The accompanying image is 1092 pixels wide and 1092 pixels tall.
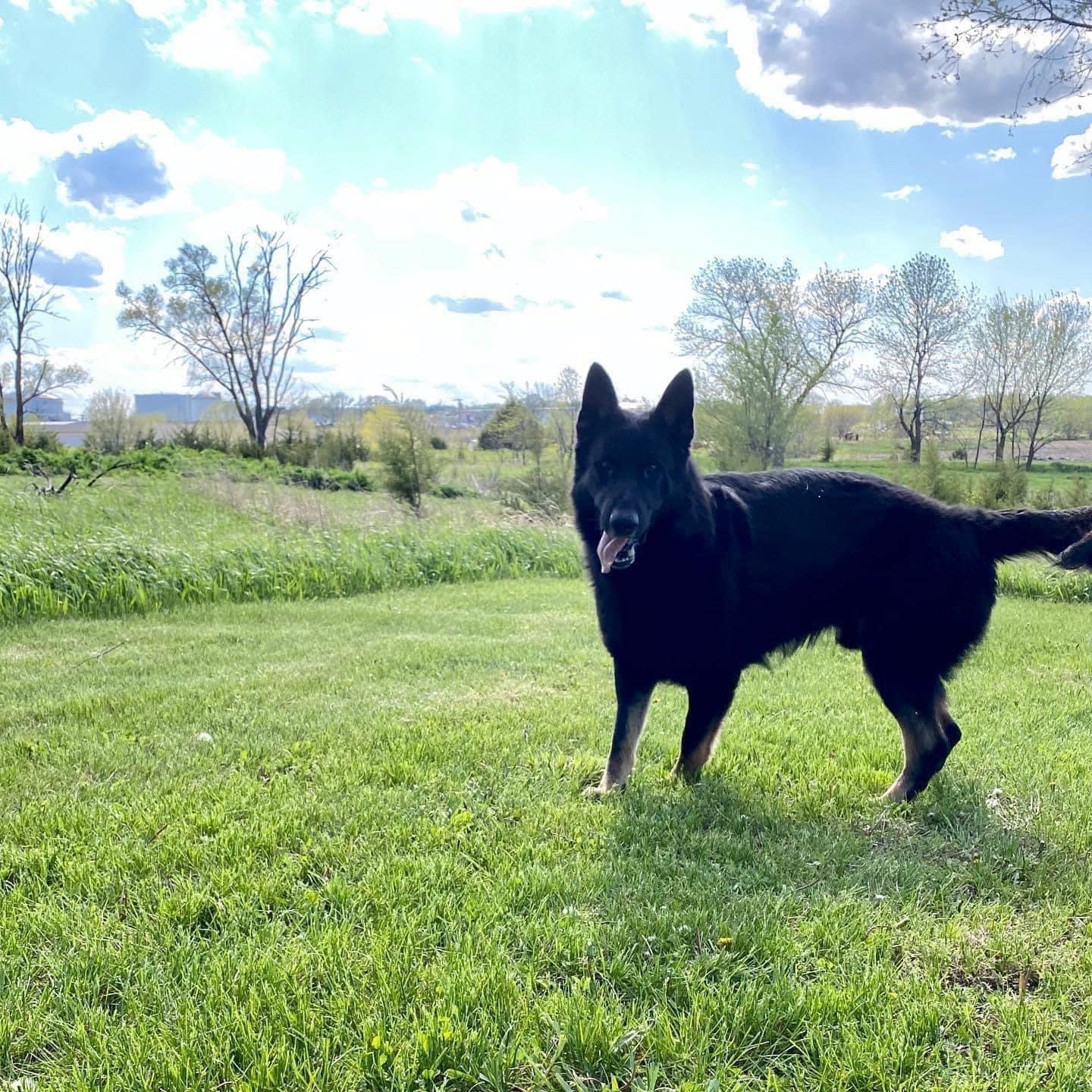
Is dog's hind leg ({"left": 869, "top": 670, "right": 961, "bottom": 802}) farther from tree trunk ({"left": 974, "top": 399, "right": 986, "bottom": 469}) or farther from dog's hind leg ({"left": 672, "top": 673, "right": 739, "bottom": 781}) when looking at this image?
tree trunk ({"left": 974, "top": 399, "right": 986, "bottom": 469})

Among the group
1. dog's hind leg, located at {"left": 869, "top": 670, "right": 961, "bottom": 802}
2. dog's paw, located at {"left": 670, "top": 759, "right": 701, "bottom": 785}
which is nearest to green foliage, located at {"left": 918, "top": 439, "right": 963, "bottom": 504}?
dog's hind leg, located at {"left": 869, "top": 670, "right": 961, "bottom": 802}

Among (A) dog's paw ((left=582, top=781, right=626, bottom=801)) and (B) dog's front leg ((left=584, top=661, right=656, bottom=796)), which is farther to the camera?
(B) dog's front leg ((left=584, top=661, right=656, bottom=796))

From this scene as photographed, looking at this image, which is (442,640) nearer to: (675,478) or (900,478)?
(675,478)

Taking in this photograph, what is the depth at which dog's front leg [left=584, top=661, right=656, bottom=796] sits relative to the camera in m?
3.52

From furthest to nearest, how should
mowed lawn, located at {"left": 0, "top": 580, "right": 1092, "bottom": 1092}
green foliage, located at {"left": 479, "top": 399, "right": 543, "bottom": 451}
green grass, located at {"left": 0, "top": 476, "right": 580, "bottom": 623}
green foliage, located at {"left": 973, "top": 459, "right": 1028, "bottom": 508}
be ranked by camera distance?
1. green foliage, located at {"left": 479, "top": 399, "right": 543, "bottom": 451}
2. green foliage, located at {"left": 973, "top": 459, "right": 1028, "bottom": 508}
3. green grass, located at {"left": 0, "top": 476, "right": 580, "bottom": 623}
4. mowed lawn, located at {"left": 0, "top": 580, "right": 1092, "bottom": 1092}

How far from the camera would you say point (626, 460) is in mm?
3543

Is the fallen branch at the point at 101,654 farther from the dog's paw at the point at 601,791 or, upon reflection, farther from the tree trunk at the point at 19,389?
the tree trunk at the point at 19,389

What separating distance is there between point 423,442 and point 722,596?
14.3m

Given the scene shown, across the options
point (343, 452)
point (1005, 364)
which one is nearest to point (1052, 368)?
point (1005, 364)

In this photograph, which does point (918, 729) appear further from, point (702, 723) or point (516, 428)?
point (516, 428)

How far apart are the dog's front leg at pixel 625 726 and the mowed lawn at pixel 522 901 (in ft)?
0.48

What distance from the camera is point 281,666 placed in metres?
5.82

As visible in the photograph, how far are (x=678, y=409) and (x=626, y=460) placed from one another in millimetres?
460

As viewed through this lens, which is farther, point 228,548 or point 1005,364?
point 1005,364
